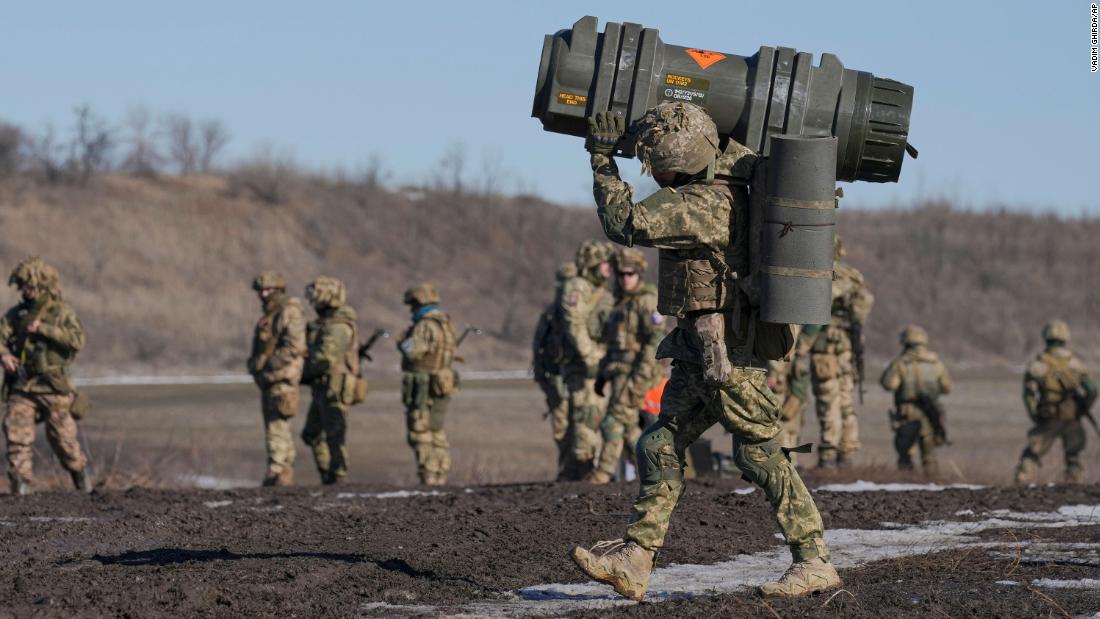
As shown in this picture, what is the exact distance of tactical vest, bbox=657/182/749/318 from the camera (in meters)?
6.43

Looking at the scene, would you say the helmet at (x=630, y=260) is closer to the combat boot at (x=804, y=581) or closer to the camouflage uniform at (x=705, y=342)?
the camouflage uniform at (x=705, y=342)

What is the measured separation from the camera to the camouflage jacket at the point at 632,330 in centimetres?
1270

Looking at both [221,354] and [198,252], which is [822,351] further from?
[198,252]

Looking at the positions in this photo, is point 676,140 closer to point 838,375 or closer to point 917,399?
point 838,375

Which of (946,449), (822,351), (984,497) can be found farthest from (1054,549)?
(946,449)

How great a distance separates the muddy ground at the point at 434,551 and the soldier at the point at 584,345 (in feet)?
6.11

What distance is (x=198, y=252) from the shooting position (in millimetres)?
48250

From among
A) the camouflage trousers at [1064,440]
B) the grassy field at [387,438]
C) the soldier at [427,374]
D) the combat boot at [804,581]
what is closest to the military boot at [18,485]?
the grassy field at [387,438]

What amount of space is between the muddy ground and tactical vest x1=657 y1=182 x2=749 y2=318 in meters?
1.19

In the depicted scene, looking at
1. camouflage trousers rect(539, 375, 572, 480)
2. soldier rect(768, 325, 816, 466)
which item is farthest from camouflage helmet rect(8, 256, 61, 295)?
soldier rect(768, 325, 816, 466)

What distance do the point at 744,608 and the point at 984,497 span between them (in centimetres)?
496

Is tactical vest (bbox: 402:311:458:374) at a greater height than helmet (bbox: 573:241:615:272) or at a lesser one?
lesser

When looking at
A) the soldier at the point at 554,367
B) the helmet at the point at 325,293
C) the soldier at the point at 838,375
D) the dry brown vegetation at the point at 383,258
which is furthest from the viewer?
the dry brown vegetation at the point at 383,258

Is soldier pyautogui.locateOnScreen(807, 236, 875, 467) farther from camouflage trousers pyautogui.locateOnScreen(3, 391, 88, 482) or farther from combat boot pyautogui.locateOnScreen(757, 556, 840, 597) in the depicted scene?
combat boot pyautogui.locateOnScreen(757, 556, 840, 597)
